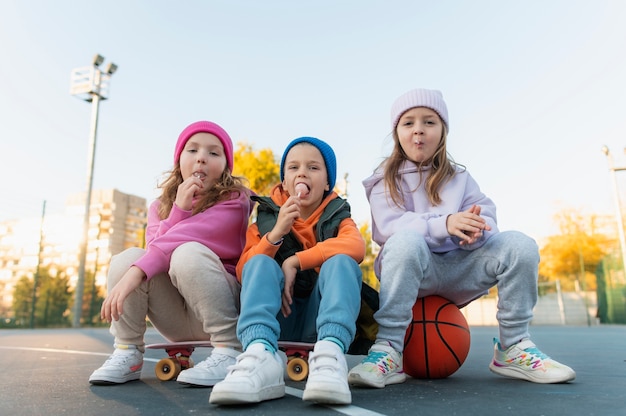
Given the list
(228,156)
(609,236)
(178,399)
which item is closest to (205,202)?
(228,156)

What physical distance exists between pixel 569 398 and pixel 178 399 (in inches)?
57.8

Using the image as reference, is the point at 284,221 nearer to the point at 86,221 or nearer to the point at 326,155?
the point at 326,155

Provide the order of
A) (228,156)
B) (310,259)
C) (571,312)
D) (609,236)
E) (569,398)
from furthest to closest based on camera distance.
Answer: (609,236) → (571,312) → (228,156) → (310,259) → (569,398)

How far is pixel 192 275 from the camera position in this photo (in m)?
2.43

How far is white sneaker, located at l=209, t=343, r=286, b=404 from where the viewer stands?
173cm

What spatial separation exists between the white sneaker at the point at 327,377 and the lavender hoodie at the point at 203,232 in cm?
94

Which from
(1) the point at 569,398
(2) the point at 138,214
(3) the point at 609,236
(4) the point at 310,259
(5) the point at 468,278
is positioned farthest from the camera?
(2) the point at 138,214

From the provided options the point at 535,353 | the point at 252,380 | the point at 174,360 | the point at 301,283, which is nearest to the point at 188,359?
the point at 174,360

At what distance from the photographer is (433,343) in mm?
2631

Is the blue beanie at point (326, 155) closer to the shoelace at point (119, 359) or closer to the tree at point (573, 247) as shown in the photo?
the shoelace at point (119, 359)

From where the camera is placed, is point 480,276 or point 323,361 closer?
point 323,361

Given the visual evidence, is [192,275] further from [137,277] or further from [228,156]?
[228,156]

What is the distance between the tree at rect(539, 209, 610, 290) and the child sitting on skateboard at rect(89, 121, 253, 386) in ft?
99.2

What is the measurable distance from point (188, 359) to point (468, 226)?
1.59 metres
